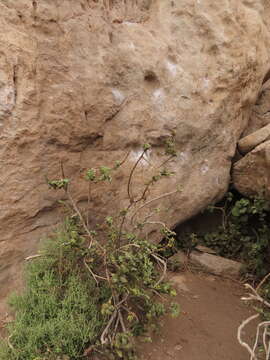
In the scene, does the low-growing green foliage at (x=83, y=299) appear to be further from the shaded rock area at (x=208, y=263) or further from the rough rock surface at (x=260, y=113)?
the rough rock surface at (x=260, y=113)

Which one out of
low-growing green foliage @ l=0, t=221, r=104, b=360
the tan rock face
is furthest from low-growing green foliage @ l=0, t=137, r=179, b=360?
the tan rock face

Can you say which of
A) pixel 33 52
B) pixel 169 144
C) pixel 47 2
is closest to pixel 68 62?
pixel 33 52

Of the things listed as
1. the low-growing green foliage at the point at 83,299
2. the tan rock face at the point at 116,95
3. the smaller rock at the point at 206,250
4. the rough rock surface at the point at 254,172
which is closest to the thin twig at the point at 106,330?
the low-growing green foliage at the point at 83,299

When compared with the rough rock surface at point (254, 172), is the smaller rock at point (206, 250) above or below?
below

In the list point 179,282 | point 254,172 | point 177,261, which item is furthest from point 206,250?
point 254,172

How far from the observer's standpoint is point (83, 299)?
249 centimetres

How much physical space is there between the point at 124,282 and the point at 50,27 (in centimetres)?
186

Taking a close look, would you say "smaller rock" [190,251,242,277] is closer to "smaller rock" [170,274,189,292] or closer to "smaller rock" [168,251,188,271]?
"smaller rock" [168,251,188,271]

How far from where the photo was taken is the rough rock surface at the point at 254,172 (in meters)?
3.24

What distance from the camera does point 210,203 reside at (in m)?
3.64

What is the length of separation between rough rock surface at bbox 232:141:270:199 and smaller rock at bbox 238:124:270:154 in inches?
6.9

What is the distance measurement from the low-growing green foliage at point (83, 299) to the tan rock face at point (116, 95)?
276mm

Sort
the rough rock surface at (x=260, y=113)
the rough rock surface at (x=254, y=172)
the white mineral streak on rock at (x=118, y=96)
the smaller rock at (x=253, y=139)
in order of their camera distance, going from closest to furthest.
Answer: the white mineral streak on rock at (x=118, y=96)
the rough rock surface at (x=254, y=172)
the smaller rock at (x=253, y=139)
the rough rock surface at (x=260, y=113)

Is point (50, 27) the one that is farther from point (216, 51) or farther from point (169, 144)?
point (216, 51)
